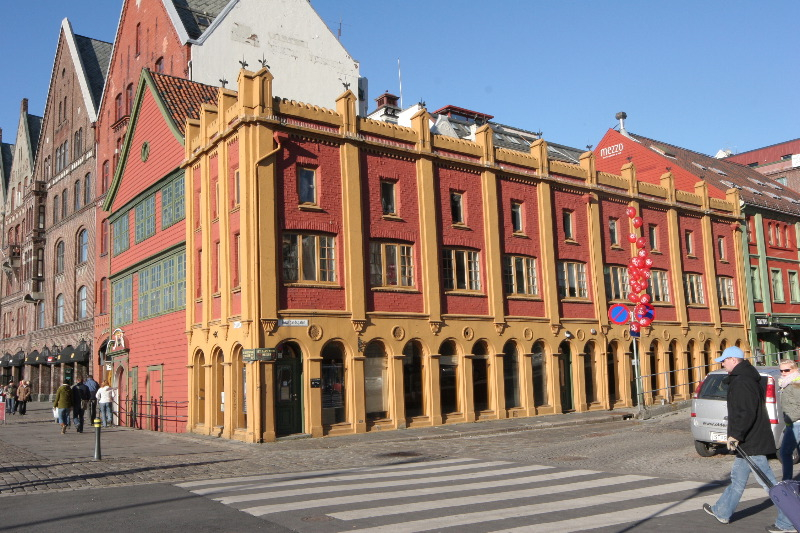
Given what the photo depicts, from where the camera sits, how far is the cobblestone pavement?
46.0 feet

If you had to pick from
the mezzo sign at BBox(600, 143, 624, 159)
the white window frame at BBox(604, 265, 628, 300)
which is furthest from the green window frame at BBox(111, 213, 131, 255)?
the mezzo sign at BBox(600, 143, 624, 159)

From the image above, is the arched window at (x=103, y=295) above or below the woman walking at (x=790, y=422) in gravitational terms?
above

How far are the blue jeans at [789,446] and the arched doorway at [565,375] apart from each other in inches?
759

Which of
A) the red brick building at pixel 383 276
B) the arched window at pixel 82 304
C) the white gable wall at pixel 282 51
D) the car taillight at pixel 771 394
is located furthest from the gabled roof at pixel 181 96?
the car taillight at pixel 771 394

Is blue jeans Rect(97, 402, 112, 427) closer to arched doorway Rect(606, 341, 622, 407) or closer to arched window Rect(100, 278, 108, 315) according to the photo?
arched window Rect(100, 278, 108, 315)

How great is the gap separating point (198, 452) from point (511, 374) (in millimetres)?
13089

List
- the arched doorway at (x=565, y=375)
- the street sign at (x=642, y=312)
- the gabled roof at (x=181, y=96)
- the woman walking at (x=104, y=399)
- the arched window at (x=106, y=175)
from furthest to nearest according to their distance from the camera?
the arched window at (x=106, y=175)
the arched doorway at (x=565, y=375)
the gabled roof at (x=181, y=96)
the street sign at (x=642, y=312)
the woman walking at (x=104, y=399)

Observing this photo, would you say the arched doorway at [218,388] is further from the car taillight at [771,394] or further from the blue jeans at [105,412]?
the car taillight at [771,394]

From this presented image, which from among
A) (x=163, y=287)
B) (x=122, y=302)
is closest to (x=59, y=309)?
(x=122, y=302)

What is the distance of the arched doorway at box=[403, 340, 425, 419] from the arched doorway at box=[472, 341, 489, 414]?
229 cm

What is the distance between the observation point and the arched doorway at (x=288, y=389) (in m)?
21.8

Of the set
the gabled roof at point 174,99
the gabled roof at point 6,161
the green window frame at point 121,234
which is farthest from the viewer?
the gabled roof at point 6,161

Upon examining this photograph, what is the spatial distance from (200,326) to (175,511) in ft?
51.9

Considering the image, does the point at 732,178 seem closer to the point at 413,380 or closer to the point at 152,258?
the point at 413,380
